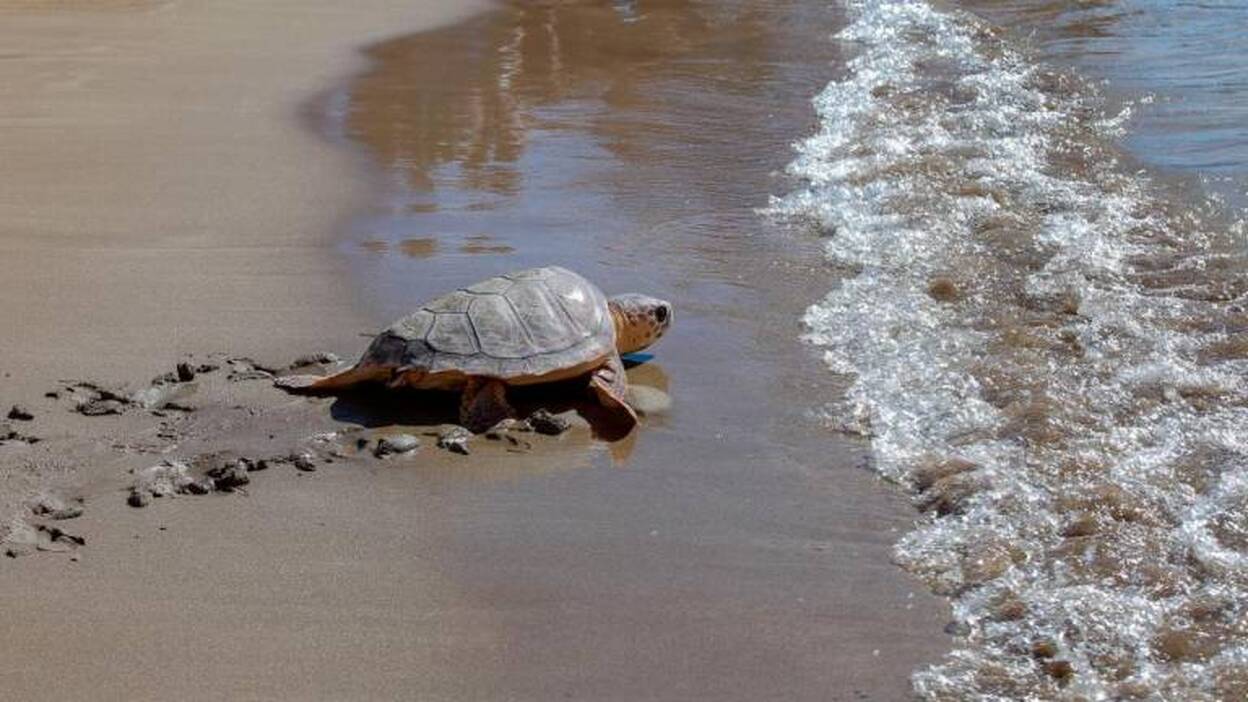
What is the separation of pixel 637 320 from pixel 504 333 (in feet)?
2.09

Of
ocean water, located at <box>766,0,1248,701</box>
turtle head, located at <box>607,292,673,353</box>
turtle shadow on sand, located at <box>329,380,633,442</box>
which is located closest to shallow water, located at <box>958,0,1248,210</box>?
ocean water, located at <box>766,0,1248,701</box>

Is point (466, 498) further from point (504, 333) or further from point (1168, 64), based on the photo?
point (1168, 64)

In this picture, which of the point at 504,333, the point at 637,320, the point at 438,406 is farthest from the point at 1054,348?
the point at 438,406

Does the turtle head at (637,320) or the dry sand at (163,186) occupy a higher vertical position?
the turtle head at (637,320)

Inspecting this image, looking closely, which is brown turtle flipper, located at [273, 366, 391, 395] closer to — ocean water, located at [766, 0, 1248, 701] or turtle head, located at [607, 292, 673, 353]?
turtle head, located at [607, 292, 673, 353]

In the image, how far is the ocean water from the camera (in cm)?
429

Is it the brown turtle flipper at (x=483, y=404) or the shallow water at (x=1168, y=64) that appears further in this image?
the shallow water at (x=1168, y=64)

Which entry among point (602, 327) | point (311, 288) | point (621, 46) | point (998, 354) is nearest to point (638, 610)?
point (602, 327)

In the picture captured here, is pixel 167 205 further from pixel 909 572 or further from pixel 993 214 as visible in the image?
pixel 909 572

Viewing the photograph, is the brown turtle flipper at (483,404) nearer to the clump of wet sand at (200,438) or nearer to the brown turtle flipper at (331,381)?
the clump of wet sand at (200,438)

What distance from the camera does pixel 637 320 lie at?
20.4 feet

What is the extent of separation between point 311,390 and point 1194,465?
3.15 meters

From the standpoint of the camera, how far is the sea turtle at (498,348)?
5703mm

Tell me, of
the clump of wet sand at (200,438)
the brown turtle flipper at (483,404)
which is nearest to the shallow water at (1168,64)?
the brown turtle flipper at (483,404)
